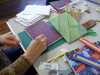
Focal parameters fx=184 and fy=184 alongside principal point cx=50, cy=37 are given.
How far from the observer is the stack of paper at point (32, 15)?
1.14 meters

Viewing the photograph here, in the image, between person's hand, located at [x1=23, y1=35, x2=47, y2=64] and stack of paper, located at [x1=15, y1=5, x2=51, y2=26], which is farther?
stack of paper, located at [x1=15, y1=5, x2=51, y2=26]

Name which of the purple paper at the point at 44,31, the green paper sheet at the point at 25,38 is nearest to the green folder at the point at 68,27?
the purple paper at the point at 44,31

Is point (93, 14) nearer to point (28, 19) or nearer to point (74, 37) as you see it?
point (74, 37)

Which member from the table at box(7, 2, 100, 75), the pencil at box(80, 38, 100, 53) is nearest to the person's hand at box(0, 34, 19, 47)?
the table at box(7, 2, 100, 75)

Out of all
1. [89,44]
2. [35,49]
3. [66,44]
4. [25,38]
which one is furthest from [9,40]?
[89,44]

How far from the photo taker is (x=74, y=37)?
3.25ft

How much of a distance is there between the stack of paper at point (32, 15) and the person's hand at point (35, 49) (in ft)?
0.62

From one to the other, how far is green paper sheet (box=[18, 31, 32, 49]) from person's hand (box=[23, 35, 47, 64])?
0.04 m

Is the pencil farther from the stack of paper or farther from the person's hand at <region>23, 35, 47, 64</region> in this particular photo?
the stack of paper

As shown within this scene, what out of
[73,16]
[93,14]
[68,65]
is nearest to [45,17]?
[73,16]

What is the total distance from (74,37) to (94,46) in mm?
122

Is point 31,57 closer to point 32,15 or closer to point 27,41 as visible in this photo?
point 27,41

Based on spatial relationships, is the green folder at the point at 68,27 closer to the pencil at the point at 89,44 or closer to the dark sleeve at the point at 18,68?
the pencil at the point at 89,44

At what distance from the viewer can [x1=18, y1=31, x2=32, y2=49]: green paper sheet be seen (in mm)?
994
